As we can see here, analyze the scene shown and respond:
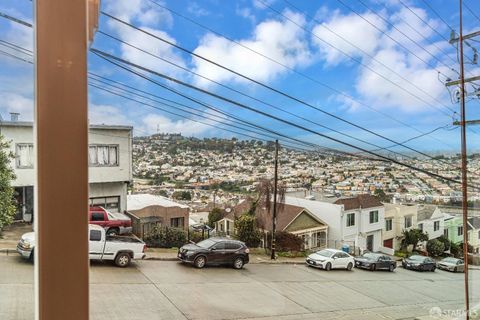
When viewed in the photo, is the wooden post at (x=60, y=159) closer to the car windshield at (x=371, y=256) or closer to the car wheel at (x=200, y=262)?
the car wheel at (x=200, y=262)

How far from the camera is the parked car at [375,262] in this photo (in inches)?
65.2

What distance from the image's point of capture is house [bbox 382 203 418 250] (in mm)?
1691

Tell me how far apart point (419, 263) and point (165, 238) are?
4.31ft

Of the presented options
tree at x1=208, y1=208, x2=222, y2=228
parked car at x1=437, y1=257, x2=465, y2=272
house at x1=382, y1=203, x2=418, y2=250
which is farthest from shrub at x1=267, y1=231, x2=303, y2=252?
parked car at x1=437, y1=257, x2=465, y2=272

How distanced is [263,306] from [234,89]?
0.75 m

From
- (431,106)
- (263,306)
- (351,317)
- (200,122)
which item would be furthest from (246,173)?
(431,106)

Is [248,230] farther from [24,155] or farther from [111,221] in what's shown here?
[24,155]

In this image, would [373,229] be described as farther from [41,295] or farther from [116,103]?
[41,295]

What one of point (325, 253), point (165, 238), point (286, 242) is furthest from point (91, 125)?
point (325, 253)

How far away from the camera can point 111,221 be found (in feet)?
3.22

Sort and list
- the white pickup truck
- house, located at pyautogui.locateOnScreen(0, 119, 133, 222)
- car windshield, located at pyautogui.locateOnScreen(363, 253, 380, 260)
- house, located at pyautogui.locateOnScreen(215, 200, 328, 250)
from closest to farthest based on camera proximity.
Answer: house, located at pyautogui.locateOnScreen(0, 119, 133, 222), the white pickup truck, house, located at pyautogui.locateOnScreen(215, 200, 328, 250), car windshield, located at pyautogui.locateOnScreen(363, 253, 380, 260)

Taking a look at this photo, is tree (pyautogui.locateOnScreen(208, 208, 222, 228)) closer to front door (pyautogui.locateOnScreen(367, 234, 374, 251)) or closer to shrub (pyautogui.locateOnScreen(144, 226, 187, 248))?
shrub (pyautogui.locateOnScreen(144, 226, 187, 248))

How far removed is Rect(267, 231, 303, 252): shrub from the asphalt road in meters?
0.08

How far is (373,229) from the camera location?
169cm
